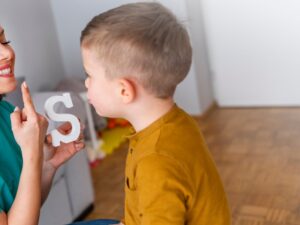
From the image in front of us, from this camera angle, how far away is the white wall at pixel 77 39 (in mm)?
3285

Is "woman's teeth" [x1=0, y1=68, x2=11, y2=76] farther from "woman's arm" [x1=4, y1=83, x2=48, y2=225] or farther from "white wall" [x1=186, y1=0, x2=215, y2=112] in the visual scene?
"white wall" [x1=186, y1=0, x2=215, y2=112]

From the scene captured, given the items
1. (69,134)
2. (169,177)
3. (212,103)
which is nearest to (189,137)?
(169,177)

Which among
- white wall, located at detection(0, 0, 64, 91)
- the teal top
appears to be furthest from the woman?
white wall, located at detection(0, 0, 64, 91)

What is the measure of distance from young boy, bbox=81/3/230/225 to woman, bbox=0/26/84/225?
18cm

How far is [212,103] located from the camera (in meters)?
3.54

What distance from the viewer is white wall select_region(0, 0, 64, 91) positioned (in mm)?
2869

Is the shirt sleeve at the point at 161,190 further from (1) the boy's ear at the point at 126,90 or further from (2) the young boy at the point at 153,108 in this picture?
(1) the boy's ear at the point at 126,90

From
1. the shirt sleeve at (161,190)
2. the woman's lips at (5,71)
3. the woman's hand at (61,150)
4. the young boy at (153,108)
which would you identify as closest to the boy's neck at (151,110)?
the young boy at (153,108)

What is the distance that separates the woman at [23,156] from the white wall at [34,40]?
1.64 m

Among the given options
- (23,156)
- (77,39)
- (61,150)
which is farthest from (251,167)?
(23,156)

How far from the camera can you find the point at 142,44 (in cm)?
87

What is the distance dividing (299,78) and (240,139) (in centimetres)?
68

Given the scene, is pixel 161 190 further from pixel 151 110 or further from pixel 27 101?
pixel 27 101

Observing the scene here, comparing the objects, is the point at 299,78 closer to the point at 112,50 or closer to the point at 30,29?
the point at 30,29
